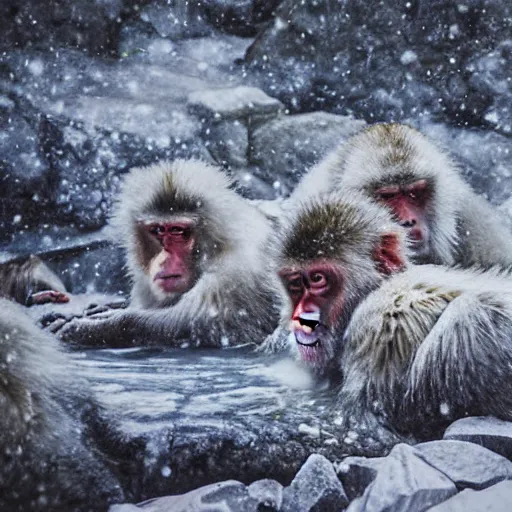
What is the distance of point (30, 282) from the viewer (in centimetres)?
223

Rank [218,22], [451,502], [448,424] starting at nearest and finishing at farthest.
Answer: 1. [451,502]
2. [448,424]
3. [218,22]

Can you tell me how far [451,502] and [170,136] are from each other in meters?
1.43

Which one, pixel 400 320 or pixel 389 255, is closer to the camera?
pixel 400 320

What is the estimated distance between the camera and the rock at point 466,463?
62.9 inches

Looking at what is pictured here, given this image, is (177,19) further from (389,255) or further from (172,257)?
(389,255)

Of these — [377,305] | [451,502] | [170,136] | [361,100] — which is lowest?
[451,502]

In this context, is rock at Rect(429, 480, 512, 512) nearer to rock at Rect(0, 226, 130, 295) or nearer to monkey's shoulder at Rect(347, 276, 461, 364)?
monkey's shoulder at Rect(347, 276, 461, 364)

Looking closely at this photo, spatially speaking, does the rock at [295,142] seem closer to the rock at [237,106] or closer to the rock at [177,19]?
the rock at [237,106]

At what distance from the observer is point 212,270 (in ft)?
9.44

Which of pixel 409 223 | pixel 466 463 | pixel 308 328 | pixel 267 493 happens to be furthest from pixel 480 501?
pixel 409 223

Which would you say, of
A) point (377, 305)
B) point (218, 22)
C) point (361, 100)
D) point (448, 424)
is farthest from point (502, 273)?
point (218, 22)

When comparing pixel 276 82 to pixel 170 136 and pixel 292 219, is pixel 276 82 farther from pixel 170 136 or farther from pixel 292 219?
pixel 292 219

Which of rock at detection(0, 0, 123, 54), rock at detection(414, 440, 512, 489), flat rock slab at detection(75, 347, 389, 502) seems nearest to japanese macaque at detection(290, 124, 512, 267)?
rock at detection(0, 0, 123, 54)

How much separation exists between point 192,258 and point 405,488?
4.69 ft
